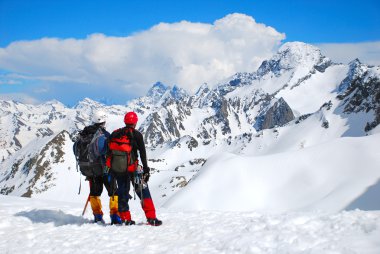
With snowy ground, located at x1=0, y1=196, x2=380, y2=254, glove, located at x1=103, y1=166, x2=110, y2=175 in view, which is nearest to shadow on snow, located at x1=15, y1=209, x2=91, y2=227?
snowy ground, located at x1=0, y1=196, x2=380, y2=254

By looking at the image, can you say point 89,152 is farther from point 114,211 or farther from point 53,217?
point 53,217

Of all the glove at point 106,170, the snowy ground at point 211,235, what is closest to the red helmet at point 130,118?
the glove at point 106,170

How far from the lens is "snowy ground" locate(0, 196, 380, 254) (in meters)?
8.02

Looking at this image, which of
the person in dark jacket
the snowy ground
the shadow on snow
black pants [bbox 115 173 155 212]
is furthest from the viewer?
the shadow on snow

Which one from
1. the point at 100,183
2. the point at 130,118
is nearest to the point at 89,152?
the point at 100,183

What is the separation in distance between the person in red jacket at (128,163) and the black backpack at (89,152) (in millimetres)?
641

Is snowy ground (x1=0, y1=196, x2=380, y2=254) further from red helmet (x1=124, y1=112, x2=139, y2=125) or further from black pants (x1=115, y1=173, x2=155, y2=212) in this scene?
red helmet (x1=124, y1=112, x2=139, y2=125)

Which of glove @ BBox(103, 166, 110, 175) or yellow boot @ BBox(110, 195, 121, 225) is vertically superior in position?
glove @ BBox(103, 166, 110, 175)

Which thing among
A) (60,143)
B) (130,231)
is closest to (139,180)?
(130,231)

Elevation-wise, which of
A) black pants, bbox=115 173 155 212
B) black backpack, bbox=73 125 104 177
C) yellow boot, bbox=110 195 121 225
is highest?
black backpack, bbox=73 125 104 177

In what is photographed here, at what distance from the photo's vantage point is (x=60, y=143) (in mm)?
133500

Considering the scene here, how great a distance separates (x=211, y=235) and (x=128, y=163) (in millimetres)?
3496

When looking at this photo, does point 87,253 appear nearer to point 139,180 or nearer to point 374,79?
point 139,180

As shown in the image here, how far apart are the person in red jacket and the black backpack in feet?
2.10
